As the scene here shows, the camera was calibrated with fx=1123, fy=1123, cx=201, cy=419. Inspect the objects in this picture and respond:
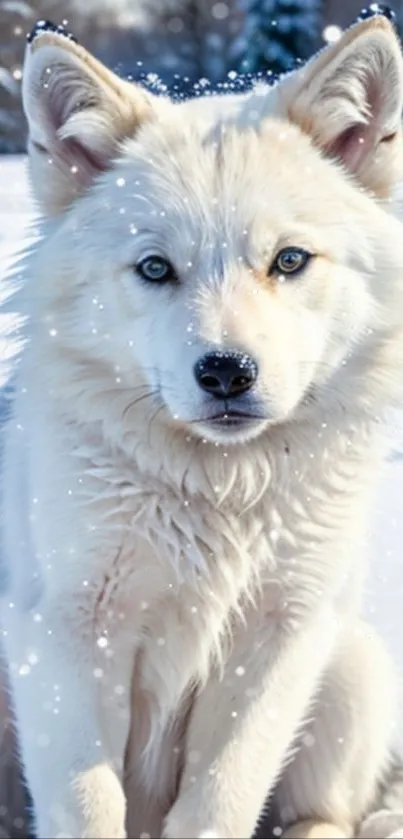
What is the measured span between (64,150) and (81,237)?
0.19 m

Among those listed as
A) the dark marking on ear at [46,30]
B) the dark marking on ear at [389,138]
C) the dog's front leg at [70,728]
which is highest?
the dark marking on ear at [46,30]

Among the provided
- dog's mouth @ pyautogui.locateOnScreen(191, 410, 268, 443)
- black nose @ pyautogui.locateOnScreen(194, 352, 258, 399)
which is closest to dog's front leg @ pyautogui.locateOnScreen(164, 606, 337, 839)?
dog's mouth @ pyautogui.locateOnScreen(191, 410, 268, 443)

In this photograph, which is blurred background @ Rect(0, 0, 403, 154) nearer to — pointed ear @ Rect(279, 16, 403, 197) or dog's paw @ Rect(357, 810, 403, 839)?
pointed ear @ Rect(279, 16, 403, 197)

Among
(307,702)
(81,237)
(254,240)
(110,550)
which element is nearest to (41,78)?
(81,237)

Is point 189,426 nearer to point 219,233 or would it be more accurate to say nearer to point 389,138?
point 219,233

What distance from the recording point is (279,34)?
10125 mm

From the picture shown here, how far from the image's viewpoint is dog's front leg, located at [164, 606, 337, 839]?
2.05 m

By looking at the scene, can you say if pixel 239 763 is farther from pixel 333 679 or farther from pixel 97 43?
pixel 97 43

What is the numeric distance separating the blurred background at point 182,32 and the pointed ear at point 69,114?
20.0 ft

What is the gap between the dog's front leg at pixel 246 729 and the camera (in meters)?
2.05

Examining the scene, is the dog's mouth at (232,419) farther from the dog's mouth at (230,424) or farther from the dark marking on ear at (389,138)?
the dark marking on ear at (389,138)

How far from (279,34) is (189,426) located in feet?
29.0

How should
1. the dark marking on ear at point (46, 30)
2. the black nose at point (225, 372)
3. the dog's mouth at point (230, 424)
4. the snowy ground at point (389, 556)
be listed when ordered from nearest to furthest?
1. the black nose at point (225, 372)
2. the dog's mouth at point (230, 424)
3. the dark marking on ear at point (46, 30)
4. the snowy ground at point (389, 556)

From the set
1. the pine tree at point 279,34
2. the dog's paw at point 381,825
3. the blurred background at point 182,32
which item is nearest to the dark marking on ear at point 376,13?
the dog's paw at point 381,825
